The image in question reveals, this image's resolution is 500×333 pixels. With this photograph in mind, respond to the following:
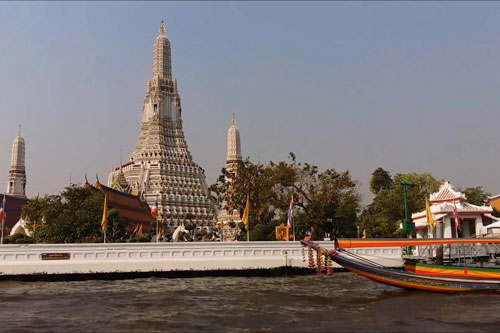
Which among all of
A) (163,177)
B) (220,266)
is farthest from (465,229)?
(163,177)

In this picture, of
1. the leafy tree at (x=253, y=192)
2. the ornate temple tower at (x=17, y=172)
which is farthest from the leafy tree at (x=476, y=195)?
the ornate temple tower at (x=17, y=172)

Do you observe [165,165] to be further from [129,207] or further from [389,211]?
[389,211]

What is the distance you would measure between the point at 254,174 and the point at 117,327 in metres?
31.1

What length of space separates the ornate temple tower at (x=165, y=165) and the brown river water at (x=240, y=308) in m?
58.2

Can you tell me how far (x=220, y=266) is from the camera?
26984mm

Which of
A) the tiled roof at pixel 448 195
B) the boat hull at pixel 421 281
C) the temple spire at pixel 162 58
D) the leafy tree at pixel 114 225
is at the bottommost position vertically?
the boat hull at pixel 421 281

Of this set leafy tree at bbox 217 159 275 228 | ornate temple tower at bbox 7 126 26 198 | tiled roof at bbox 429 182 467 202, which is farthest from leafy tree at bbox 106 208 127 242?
ornate temple tower at bbox 7 126 26 198

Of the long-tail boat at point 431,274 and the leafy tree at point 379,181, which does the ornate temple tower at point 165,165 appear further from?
the long-tail boat at point 431,274

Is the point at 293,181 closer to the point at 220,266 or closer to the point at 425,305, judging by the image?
the point at 220,266

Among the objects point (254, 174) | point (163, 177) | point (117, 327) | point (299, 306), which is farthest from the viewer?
point (163, 177)

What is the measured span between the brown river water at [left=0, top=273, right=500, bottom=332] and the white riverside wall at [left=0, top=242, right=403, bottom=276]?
188 cm

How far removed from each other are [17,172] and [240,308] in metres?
96.0

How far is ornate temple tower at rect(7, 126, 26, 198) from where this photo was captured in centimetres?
9944

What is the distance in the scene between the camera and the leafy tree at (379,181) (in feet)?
264
